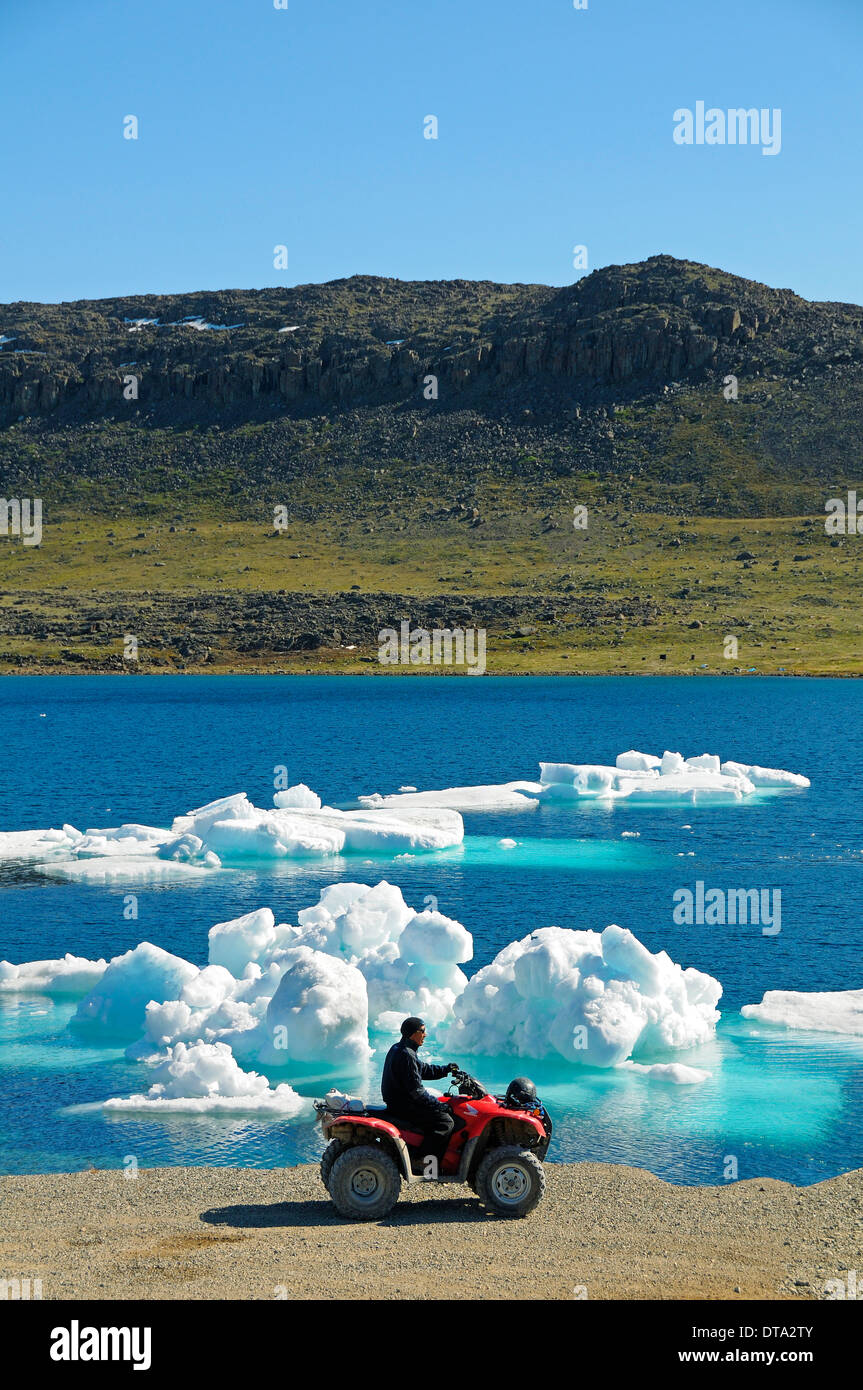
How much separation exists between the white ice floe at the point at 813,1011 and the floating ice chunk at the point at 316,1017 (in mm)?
9652

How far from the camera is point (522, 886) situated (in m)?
44.1

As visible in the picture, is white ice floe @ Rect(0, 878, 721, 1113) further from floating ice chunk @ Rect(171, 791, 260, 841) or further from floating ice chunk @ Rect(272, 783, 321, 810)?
floating ice chunk @ Rect(272, 783, 321, 810)

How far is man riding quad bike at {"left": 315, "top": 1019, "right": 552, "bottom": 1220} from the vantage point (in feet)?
51.4

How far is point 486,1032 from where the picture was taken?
25562 mm

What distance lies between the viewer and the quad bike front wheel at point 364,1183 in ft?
51.3

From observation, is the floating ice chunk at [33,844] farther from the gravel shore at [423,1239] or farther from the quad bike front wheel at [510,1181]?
the quad bike front wheel at [510,1181]

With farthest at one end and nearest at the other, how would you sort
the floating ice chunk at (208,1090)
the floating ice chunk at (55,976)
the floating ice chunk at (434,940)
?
1. the floating ice chunk at (55,976)
2. the floating ice chunk at (434,940)
3. the floating ice chunk at (208,1090)

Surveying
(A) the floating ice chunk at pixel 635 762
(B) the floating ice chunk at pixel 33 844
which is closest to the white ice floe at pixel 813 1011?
(B) the floating ice chunk at pixel 33 844

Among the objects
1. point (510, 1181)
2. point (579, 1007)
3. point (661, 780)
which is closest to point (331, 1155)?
point (510, 1181)

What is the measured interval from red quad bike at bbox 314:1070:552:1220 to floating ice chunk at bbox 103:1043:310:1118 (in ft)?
22.7

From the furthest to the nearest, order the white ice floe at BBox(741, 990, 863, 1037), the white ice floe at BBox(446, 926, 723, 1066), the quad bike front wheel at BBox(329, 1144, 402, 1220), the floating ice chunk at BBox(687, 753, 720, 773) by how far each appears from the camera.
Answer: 1. the floating ice chunk at BBox(687, 753, 720, 773)
2. the white ice floe at BBox(741, 990, 863, 1037)
3. the white ice floe at BBox(446, 926, 723, 1066)
4. the quad bike front wheel at BBox(329, 1144, 402, 1220)

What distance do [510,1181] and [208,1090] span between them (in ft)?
29.1

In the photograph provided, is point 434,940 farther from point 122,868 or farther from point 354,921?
point 122,868

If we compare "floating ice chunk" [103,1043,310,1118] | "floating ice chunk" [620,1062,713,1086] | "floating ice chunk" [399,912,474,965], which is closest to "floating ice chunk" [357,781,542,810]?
"floating ice chunk" [399,912,474,965]
